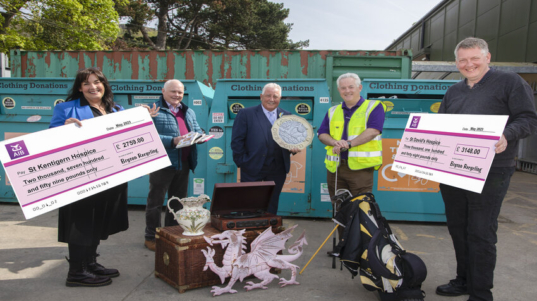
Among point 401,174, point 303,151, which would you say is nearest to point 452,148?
point 401,174

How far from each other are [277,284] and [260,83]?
2.68 meters

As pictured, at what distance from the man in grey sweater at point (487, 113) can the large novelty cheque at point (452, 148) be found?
132 millimetres

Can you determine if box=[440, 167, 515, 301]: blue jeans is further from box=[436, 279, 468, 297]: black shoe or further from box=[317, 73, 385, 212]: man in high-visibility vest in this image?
box=[317, 73, 385, 212]: man in high-visibility vest

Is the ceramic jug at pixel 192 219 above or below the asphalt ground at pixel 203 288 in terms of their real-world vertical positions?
above

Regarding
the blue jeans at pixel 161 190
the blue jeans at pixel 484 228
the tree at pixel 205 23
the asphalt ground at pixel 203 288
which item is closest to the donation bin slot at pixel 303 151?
the asphalt ground at pixel 203 288

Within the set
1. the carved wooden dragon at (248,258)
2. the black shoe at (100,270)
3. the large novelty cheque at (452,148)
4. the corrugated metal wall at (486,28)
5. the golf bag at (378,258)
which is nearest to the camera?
the large novelty cheque at (452,148)

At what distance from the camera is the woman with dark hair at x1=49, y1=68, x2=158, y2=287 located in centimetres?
267

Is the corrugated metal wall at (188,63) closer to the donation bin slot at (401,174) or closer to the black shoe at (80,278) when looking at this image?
the donation bin slot at (401,174)

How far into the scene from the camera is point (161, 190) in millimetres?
3588

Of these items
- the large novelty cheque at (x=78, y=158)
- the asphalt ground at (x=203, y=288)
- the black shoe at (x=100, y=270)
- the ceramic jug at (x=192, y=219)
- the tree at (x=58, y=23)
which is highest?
the tree at (x=58, y=23)

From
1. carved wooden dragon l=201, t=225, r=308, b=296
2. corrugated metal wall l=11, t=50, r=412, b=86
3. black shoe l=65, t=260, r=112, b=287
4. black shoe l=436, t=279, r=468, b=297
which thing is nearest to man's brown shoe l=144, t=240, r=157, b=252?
black shoe l=65, t=260, r=112, b=287

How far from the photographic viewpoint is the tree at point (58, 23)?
12500 mm

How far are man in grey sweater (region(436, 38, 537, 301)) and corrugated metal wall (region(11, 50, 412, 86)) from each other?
4.28 m

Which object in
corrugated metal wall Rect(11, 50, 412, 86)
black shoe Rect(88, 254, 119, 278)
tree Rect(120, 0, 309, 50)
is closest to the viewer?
black shoe Rect(88, 254, 119, 278)
